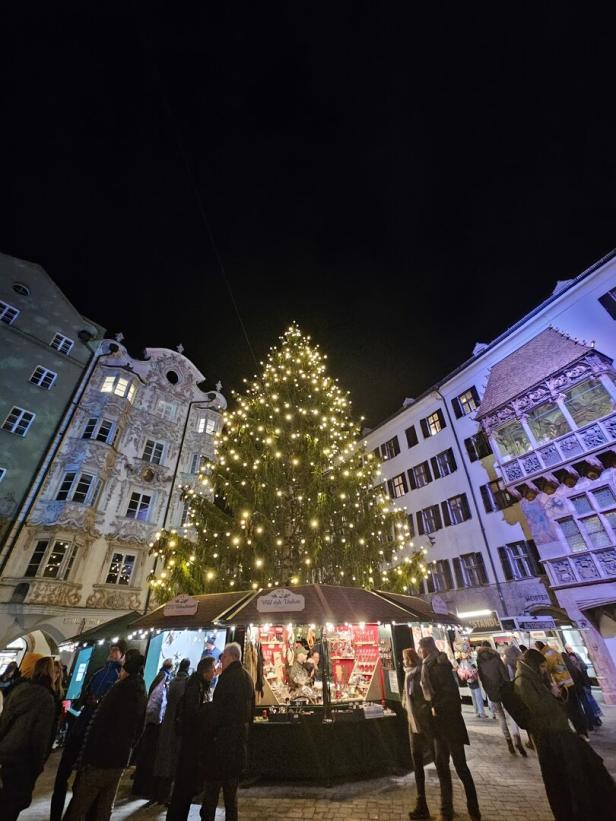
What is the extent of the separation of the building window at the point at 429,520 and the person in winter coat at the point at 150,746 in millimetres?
19478

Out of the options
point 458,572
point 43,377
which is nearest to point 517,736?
point 458,572

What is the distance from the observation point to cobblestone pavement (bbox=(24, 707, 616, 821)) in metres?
5.32

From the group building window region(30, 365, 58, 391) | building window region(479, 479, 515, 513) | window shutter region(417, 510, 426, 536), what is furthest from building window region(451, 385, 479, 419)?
building window region(30, 365, 58, 391)

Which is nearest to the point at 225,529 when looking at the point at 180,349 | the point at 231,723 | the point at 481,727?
the point at 231,723

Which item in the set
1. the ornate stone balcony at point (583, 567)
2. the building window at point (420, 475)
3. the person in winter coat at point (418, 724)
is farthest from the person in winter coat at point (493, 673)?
the building window at point (420, 475)

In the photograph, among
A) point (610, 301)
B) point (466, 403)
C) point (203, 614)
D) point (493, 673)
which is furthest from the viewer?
point (466, 403)

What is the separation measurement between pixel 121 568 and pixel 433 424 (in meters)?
21.6

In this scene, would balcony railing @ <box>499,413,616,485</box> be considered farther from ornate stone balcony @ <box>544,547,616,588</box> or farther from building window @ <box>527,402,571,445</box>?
ornate stone balcony @ <box>544,547,616,588</box>

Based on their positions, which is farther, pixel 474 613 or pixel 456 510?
pixel 456 510

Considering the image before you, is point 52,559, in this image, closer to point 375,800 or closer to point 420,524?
point 375,800

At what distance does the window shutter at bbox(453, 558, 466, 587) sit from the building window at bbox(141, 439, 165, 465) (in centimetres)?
1925

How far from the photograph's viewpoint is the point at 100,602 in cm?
1756

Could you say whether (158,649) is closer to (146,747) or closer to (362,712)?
(146,747)

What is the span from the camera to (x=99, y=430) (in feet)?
68.5
